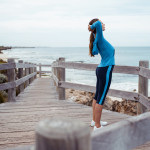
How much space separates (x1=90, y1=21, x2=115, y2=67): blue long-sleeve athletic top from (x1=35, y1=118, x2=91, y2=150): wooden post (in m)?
2.69

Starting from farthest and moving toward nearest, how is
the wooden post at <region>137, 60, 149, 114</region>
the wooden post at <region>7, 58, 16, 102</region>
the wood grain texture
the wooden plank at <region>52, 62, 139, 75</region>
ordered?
the wooden post at <region>7, 58, 16, 102</region> < the wooden plank at <region>52, 62, 139, 75</region> < the wooden post at <region>137, 60, 149, 114</region> < the wood grain texture

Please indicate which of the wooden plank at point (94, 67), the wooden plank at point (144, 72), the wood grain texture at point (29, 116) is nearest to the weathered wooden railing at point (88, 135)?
the wood grain texture at point (29, 116)

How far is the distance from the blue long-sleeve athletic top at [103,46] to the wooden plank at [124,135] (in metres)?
2.26

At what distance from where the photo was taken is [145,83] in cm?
412

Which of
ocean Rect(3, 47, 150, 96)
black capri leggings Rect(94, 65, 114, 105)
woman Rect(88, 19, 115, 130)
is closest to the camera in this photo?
woman Rect(88, 19, 115, 130)

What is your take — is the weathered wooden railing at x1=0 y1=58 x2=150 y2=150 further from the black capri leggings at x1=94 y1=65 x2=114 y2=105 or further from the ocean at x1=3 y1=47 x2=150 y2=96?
the ocean at x1=3 y1=47 x2=150 y2=96

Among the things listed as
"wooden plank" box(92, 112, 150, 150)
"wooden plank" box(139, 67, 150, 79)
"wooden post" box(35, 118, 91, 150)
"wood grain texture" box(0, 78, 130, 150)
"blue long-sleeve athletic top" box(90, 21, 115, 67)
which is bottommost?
"wood grain texture" box(0, 78, 130, 150)

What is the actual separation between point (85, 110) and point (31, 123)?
1.40 metres

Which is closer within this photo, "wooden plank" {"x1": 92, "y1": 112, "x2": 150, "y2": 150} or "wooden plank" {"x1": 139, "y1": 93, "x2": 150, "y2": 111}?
"wooden plank" {"x1": 92, "y1": 112, "x2": 150, "y2": 150}

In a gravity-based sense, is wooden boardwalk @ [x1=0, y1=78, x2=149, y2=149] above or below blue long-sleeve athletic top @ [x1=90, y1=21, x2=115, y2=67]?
below

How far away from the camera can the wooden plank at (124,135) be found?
3.21 ft

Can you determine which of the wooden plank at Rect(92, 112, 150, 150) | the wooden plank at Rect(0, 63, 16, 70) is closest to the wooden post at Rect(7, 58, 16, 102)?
the wooden plank at Rect(0, 63, 16, 70)

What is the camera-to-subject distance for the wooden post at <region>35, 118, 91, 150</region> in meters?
0.74

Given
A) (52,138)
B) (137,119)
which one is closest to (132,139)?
(137,119)
